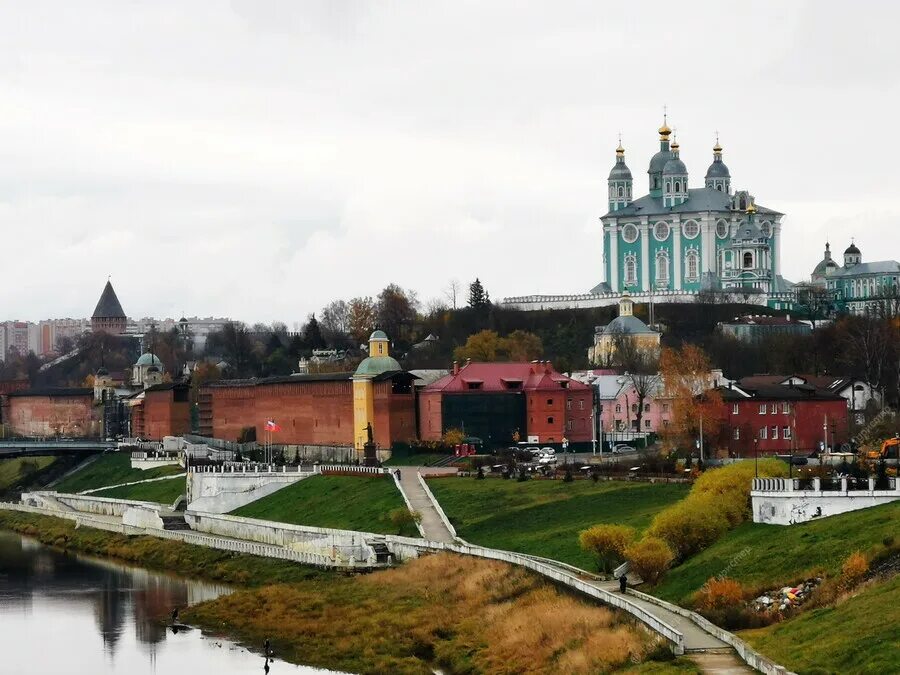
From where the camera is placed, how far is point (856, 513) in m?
49.7

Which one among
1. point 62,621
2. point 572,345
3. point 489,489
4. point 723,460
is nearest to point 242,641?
point 62,621

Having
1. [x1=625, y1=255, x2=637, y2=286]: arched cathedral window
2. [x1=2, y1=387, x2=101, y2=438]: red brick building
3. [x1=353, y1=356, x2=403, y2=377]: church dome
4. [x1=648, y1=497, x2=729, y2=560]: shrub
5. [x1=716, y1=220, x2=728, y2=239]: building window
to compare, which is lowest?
[x1=648, y1=497, x2=729, y2=560]: shrub

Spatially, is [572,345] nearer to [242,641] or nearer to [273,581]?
[273,581]

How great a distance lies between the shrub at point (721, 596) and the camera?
44531mm

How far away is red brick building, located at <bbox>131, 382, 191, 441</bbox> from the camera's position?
138 meters

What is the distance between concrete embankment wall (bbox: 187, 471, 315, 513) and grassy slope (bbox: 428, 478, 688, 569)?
16.0 m

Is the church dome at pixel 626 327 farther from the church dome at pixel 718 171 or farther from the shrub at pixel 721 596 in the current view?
the shrub at pixel 721 596

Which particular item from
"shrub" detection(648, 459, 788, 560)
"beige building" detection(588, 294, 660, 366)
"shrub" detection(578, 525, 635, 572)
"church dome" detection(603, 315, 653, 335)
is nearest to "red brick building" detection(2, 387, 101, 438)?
"beige building" detection(588, 294, 660, 366)

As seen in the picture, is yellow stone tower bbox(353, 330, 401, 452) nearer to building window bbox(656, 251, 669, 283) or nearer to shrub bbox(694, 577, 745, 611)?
shrub bbox(694, 577, 745, 611)

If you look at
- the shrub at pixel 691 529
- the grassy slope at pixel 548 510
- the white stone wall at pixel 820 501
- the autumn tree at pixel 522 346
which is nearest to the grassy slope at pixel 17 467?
the autumn tree at pixel 522 346

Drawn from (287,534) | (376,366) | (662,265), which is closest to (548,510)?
(287,534)

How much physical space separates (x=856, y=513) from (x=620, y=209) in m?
126

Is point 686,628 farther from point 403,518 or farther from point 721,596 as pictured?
point 403,518

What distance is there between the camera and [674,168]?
172m
